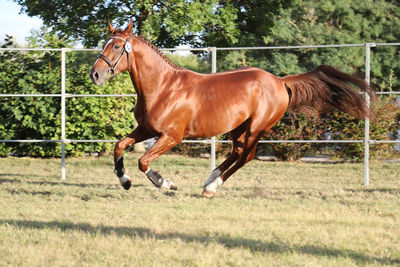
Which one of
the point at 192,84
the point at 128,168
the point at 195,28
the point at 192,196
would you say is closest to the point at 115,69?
the point at 192,84

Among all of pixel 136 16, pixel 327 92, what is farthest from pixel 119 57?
pixel 136 16

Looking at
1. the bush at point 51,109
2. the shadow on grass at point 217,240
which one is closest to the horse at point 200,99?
the shadow on grass at point 217,240

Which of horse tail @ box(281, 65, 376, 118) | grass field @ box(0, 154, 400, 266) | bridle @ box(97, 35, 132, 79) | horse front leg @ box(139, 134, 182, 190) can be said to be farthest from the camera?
horse tail @ box(281, 65, 376, 118)

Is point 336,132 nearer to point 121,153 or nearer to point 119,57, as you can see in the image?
point 121,153

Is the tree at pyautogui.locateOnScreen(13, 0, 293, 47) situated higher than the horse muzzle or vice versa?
the tree at pyautogui.locateOnScreen(13, 0, 293, 47)

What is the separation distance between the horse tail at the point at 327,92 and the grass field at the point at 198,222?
3.62ft

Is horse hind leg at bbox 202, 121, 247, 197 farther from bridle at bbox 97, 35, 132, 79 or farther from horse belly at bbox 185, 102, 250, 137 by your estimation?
bridle at bbox 97, 35, 132, 79

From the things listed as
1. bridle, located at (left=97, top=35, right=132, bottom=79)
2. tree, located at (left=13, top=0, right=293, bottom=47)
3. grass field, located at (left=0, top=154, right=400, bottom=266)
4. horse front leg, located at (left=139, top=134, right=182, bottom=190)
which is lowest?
grass field, located at (left=0, top=154, right=400, bottom=266)

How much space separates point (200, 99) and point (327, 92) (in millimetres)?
1676

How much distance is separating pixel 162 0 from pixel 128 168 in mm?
3982

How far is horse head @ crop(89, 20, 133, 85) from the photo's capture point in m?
5.02

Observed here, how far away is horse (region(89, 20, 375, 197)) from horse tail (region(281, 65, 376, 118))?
0.04 ft

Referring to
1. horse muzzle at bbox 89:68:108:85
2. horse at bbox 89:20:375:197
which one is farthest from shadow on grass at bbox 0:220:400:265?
horse muzzle at bbox 89:68:108:85

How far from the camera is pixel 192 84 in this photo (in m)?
5.58
